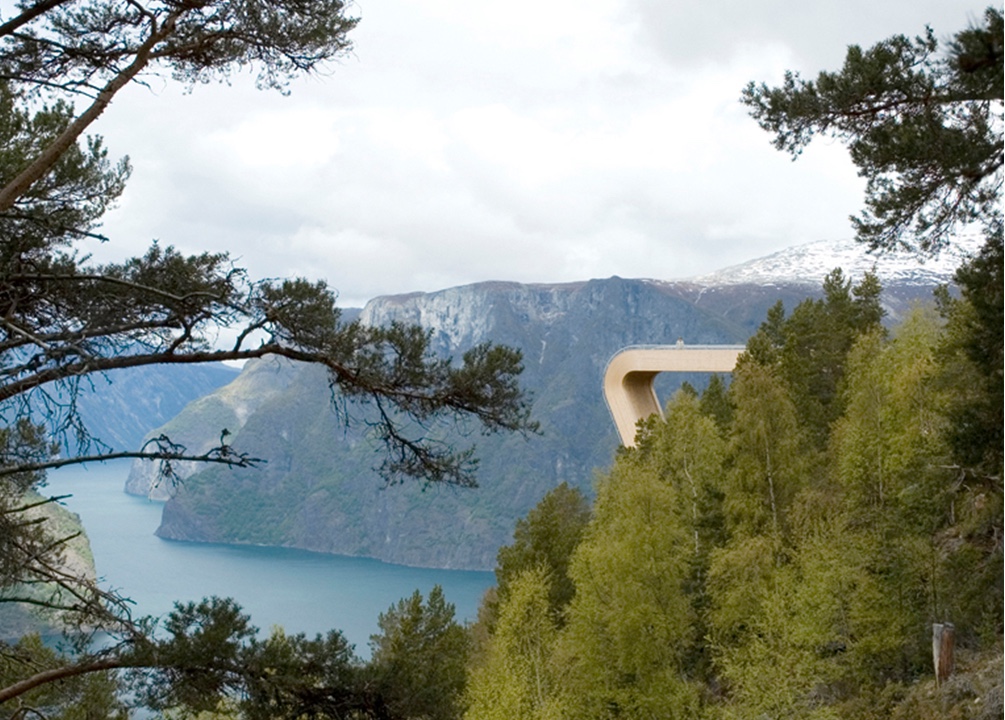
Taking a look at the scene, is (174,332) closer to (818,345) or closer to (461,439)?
(818,345)

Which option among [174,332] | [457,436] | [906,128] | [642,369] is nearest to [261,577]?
[457,436]

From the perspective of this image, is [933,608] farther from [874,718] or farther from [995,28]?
[995,28]

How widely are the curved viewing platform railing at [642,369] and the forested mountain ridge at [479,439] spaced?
72.9 m

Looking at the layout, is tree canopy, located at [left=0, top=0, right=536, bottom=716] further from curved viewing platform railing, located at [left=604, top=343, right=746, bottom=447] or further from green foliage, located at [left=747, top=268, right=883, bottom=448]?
curved viewing platform railing, located at [left=604, top=343, right=746, bottom=447]

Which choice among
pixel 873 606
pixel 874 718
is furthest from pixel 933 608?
pixel 874 718

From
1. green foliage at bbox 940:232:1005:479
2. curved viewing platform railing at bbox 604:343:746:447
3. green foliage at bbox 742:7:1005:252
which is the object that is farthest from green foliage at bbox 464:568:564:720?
green foliage at bbox 742:7:1005:252

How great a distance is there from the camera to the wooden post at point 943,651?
11469 millimetres

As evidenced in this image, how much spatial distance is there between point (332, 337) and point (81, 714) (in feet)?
17.5

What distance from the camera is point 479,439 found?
328 ft

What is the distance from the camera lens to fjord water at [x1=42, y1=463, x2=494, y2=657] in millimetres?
50500

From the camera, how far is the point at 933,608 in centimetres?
1304

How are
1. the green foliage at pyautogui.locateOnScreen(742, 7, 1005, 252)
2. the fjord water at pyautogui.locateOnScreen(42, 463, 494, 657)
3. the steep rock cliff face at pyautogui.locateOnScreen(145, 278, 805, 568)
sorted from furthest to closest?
1. the steep rock cliff face at pyautogui.locateOnScreen(145, 278, 805, 568)
2. the fjord water at pyautogui.locateOnScreen(42, 463, 494, 657)
3. the green foliage at pyautogui.locateOnScreen(742, 7, 1005, 252)

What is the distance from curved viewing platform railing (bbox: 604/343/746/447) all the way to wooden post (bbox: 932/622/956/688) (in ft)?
39.1

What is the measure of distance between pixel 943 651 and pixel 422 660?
613cm
